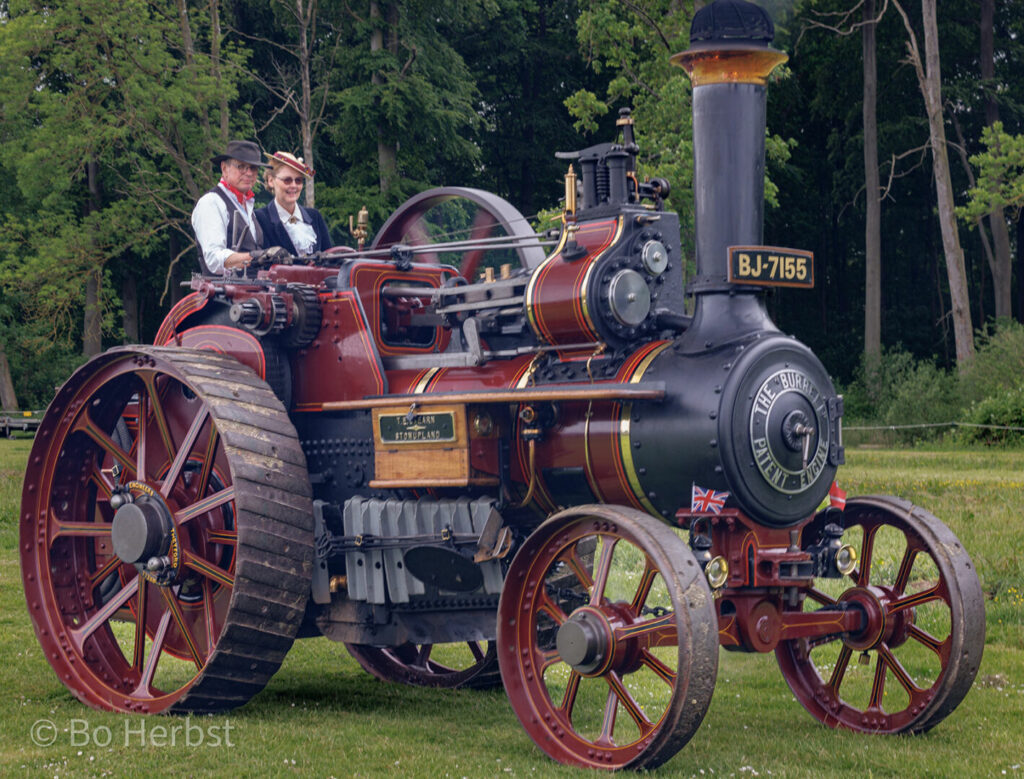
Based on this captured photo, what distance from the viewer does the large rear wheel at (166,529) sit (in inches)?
255

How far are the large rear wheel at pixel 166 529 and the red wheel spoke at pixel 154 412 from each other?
0.5 inches

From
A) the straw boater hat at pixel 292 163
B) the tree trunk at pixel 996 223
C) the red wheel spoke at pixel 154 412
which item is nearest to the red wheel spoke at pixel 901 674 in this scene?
the red wheel spoke at pixel 154 412

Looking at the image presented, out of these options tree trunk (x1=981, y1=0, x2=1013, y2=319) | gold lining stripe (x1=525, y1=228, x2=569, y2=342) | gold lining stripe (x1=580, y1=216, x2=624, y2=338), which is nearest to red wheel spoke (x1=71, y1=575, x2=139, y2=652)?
gold lining stripe (x1=525, y1=228, x2=569, y2=342)

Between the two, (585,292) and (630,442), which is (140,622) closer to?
(630,442)

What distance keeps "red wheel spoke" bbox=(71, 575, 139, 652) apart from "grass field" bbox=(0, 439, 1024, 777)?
329mm

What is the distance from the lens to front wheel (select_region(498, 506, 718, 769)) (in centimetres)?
519

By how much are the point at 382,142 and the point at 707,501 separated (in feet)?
70.0

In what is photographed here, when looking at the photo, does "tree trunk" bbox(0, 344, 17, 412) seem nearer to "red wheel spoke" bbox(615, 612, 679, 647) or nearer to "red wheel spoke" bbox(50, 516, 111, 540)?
"red wheel spoke" bbox(50, 516, 111, 540)

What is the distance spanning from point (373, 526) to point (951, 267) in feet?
67.3

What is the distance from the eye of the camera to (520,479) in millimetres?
6727

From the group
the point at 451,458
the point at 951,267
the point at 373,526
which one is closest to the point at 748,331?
the point at 451,458

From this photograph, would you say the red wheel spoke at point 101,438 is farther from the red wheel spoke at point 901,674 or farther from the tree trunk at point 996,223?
the tree trunk at point 996,223

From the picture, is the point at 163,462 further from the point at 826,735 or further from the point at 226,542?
the point at 826,735

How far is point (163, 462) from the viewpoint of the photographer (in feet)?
26.0
